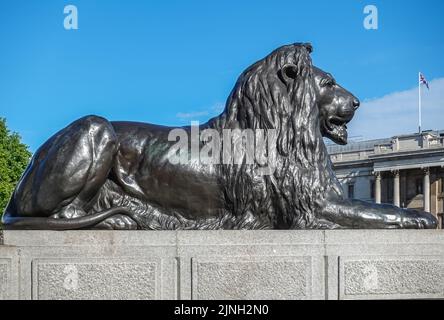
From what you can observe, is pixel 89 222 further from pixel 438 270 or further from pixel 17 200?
pixel 438 270

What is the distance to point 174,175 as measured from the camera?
7637 millimetres

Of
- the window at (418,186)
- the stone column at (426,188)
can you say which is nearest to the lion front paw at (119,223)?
the stone column at (426,188)

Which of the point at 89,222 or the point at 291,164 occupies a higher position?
the point at 291,164

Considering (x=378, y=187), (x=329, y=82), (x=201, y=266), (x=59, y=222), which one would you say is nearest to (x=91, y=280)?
(x=59, y=222)

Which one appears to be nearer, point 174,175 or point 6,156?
point 174,175

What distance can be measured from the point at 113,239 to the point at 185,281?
792 millimetres

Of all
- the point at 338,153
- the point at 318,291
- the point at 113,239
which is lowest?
the point at 318,291

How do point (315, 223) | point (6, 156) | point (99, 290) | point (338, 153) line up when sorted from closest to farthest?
point (99, 290) < point (315, 223) < point (6, 156) < point (338, 153)

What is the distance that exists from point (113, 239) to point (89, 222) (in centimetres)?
44

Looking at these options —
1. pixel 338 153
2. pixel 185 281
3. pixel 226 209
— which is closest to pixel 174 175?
pixel 226 209

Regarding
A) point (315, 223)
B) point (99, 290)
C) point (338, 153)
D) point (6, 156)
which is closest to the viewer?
point (99, 290)

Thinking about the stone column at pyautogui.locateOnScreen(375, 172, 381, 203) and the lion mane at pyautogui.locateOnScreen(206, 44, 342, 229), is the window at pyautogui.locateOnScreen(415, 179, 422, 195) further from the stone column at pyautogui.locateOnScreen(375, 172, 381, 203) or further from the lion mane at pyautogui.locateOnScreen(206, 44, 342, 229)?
the lion mane at pyautogui.locateOnScreen(206, 44, 342, 229)

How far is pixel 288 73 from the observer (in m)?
8.01

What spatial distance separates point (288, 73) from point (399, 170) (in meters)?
78.7
